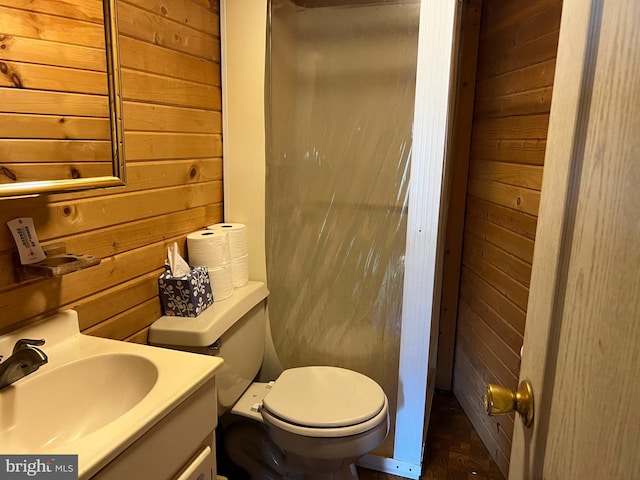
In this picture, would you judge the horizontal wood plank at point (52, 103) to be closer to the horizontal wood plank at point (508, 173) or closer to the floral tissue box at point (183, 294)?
the floral tissue box at point (183, 294)

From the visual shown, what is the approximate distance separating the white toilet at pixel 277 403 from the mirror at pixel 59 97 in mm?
564

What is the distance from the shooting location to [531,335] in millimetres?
691

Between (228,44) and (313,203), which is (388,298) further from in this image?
(228,44)

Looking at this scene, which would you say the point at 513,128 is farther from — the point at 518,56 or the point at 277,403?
the point at 277,403

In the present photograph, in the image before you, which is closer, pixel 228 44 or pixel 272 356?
pixel 228 44

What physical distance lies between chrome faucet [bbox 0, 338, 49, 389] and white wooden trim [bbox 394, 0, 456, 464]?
123 centimetres

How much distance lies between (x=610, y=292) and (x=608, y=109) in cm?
19

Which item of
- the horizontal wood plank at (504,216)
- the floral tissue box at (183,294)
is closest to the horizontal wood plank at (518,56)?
the horizontal wood plank at (504,216)

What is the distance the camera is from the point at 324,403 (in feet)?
5.25

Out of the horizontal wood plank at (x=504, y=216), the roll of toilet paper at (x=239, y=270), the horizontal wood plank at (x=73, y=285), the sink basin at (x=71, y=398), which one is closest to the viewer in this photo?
the sink basin at (x=71, y=398)

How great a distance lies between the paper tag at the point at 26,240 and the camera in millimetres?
1032

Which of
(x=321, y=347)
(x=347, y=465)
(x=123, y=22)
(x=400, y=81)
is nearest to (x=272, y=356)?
(x=321, y=347)

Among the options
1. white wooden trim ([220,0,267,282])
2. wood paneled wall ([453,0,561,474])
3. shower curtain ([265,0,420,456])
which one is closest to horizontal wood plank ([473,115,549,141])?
wood paneled wall ([453,0,561,474])

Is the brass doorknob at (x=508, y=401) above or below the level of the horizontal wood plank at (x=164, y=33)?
below
